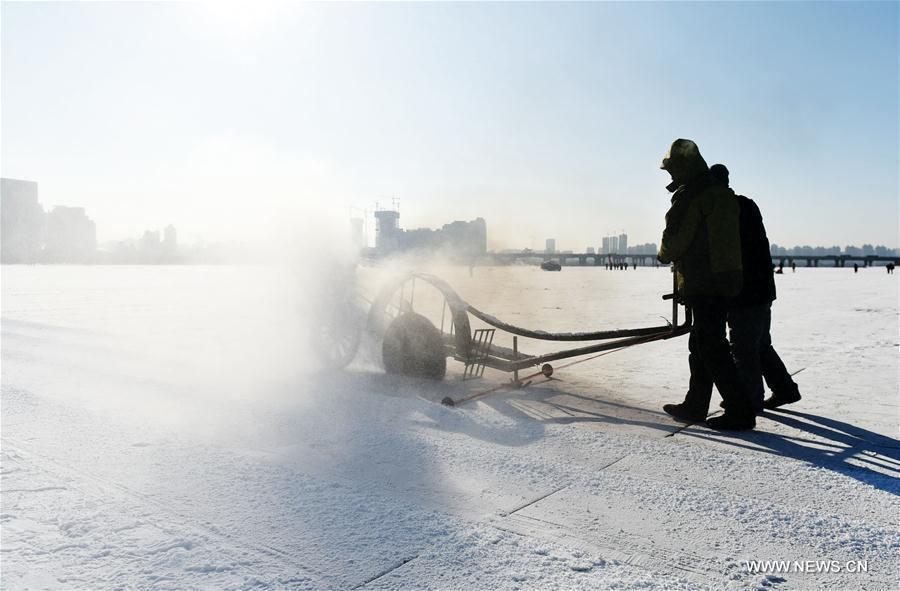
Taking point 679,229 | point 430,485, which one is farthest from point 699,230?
point 430,485

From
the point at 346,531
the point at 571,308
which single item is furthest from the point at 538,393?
the point at 571,308

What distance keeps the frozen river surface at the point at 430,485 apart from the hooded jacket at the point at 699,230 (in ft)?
4.33

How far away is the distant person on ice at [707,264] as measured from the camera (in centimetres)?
527

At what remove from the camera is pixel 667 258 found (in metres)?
5.56

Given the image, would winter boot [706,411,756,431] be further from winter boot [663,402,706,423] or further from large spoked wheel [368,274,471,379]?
large spoked wheel [368,274,471,379]

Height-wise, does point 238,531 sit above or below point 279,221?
below

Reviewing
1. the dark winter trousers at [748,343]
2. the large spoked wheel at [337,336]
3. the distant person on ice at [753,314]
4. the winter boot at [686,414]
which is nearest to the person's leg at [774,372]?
the distant person on ice at [753,314]

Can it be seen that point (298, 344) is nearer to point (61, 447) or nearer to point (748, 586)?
point (61, 447)

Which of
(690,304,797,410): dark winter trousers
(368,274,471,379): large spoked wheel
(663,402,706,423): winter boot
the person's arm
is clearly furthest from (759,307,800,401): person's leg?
(368,274,471,379): large spoked wheel

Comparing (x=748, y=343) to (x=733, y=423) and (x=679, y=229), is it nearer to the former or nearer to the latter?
(x=733, y=423)

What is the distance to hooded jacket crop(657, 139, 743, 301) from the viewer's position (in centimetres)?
526

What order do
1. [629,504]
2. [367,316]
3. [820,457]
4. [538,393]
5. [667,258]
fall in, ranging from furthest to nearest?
[367,316]
[538,393]
[667,258]
[820,457]
[629,504]

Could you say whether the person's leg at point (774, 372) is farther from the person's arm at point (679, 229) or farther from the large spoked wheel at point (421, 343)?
the large spoked wheel at point (421, 343)

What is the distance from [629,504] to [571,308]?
15.5 meters
